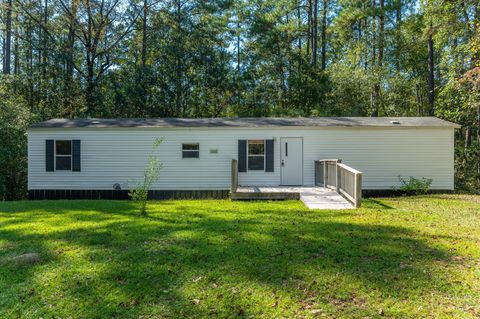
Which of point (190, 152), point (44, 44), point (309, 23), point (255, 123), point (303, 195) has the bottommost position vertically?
point (303, 195)

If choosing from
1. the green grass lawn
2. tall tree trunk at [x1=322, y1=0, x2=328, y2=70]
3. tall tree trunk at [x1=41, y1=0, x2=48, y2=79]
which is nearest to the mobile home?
the green grass lawn

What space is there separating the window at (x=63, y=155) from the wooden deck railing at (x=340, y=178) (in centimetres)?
916

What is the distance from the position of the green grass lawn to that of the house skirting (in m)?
5.67

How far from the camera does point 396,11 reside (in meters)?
21.8

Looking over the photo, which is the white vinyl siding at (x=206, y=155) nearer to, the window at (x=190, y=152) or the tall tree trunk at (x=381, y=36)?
the window at (x=190, y=152)

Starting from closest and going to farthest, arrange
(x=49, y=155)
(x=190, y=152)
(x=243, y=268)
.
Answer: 1. (x=243, y=268)
2. (x=49, y=155)
3. (x=190, y=152)

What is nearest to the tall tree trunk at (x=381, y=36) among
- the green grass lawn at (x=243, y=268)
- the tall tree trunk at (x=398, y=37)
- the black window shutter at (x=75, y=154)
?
the tall tree trunk at (x=398, y=37)

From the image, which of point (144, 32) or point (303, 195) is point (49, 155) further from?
point (144, 32)

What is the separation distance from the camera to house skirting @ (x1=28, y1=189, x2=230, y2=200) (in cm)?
1241

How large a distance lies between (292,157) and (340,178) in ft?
9.77

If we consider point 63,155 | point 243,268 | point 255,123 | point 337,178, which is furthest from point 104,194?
point 243,268

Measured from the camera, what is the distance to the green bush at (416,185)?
1192 centimetres

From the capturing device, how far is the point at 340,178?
386 inches

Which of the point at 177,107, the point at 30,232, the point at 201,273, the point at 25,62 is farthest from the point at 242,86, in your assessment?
the point at 201,273
